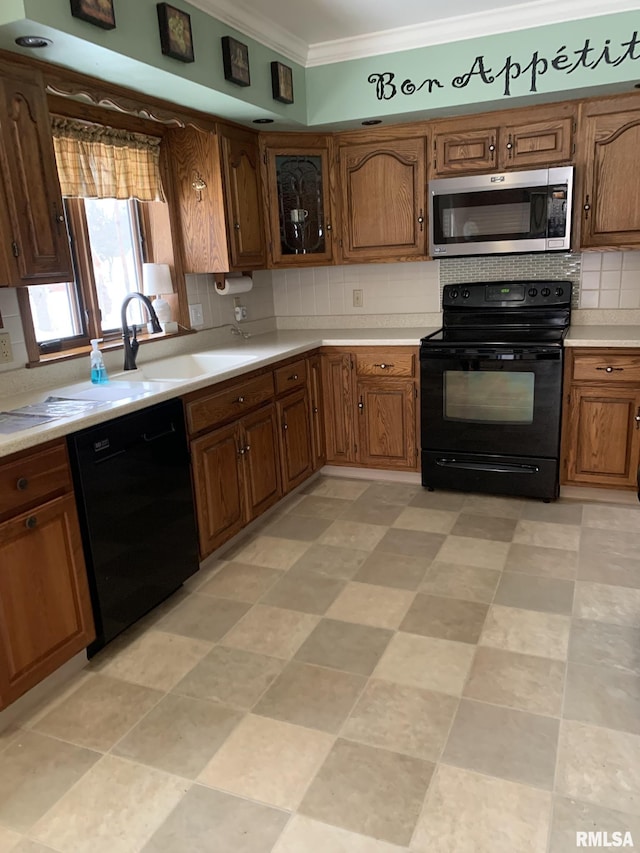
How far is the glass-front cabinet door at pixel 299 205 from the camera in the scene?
3871mm

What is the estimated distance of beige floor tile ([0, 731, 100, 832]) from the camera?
1724mm

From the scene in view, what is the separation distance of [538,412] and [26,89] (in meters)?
2.75

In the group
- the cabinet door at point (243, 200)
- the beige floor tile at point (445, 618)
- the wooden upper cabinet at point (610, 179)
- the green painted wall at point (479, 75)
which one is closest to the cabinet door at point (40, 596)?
the beige floor tile at point (445, 618)

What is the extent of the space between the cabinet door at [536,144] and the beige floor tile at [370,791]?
3.05m

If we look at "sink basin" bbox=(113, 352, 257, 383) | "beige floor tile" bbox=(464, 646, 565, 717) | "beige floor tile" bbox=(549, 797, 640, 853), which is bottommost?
"beige floor tile" bbox=(464, 646, 565, 717)

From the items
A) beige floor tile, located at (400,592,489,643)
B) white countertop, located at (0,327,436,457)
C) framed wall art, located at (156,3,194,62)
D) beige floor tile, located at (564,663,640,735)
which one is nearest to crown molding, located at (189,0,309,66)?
framed wall art, located at (156,3,194,62)

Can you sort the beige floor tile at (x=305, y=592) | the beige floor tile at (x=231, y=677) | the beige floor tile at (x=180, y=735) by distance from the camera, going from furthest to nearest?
the beige floor tile at (x=305, y=592) < the beige floor tile at (x=231, y=677) < the beige floor tile at (x=180, y=735)

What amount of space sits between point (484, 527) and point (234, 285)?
201 cm

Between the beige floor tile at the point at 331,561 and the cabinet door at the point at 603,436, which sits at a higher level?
the cabinet door at the point at 603,436

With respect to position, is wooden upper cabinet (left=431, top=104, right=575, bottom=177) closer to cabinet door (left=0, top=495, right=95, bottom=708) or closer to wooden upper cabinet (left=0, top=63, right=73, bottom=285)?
wooden upper cabinet (left=0, top=63, right=73, bottom=285)

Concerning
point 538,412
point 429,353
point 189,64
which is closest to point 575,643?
point 538,412

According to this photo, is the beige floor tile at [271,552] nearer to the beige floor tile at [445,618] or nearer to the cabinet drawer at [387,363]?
the beige floor tile at [445,618]

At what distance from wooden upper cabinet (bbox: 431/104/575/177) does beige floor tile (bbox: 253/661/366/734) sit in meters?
2.82

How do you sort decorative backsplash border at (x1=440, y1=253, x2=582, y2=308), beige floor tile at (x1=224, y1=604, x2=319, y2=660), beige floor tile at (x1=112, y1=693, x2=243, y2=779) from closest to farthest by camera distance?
1. beige floor tile at (x1=112, y1=693, x2=243, y2=779)
2. beige floor tile at (x1=224, y1=604, x2=319, y2=660)
3. decorative backsplash border at (x1=440, y1=253, x2=582, y2=308)
